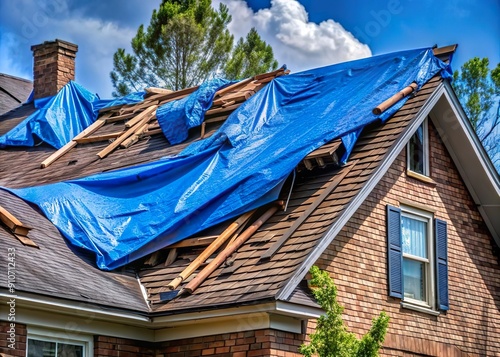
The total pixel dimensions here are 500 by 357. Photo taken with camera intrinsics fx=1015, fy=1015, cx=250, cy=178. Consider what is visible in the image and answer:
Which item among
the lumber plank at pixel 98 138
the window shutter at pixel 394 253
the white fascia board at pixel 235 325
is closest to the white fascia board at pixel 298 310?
the white fascia board at pixel 235 325

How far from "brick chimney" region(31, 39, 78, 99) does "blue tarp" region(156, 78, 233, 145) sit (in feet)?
19.1

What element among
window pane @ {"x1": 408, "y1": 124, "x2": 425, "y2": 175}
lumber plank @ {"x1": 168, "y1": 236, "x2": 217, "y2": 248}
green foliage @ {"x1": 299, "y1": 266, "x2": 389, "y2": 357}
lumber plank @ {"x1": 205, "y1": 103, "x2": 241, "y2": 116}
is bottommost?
green foliage @ {"x1": 299, "y1": 266, "x2": 389, "y2": 357}

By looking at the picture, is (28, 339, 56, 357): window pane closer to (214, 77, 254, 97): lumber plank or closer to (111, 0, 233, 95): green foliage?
(214, 77, 254, 97): lumber plank

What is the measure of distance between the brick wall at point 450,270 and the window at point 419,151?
0.16m

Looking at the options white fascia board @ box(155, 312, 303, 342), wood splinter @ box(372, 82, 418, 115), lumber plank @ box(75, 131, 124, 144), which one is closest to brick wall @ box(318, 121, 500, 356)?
wood splinter @ box(372, 82, 418, 115)

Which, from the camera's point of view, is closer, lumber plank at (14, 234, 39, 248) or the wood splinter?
lumber plank at (14, 234, 39, 248)

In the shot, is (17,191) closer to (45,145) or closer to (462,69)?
(45,145)

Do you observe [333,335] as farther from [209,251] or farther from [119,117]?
[119,117]

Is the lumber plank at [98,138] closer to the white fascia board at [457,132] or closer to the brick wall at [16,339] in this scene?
the white fascia board at [457,132]

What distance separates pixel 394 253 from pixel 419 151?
2160 millimetres

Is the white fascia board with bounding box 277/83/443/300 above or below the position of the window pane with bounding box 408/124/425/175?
below

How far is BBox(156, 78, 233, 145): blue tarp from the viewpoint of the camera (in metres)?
17.4

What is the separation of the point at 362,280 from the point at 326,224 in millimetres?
1354

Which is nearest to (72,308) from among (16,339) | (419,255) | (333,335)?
(16,339)
